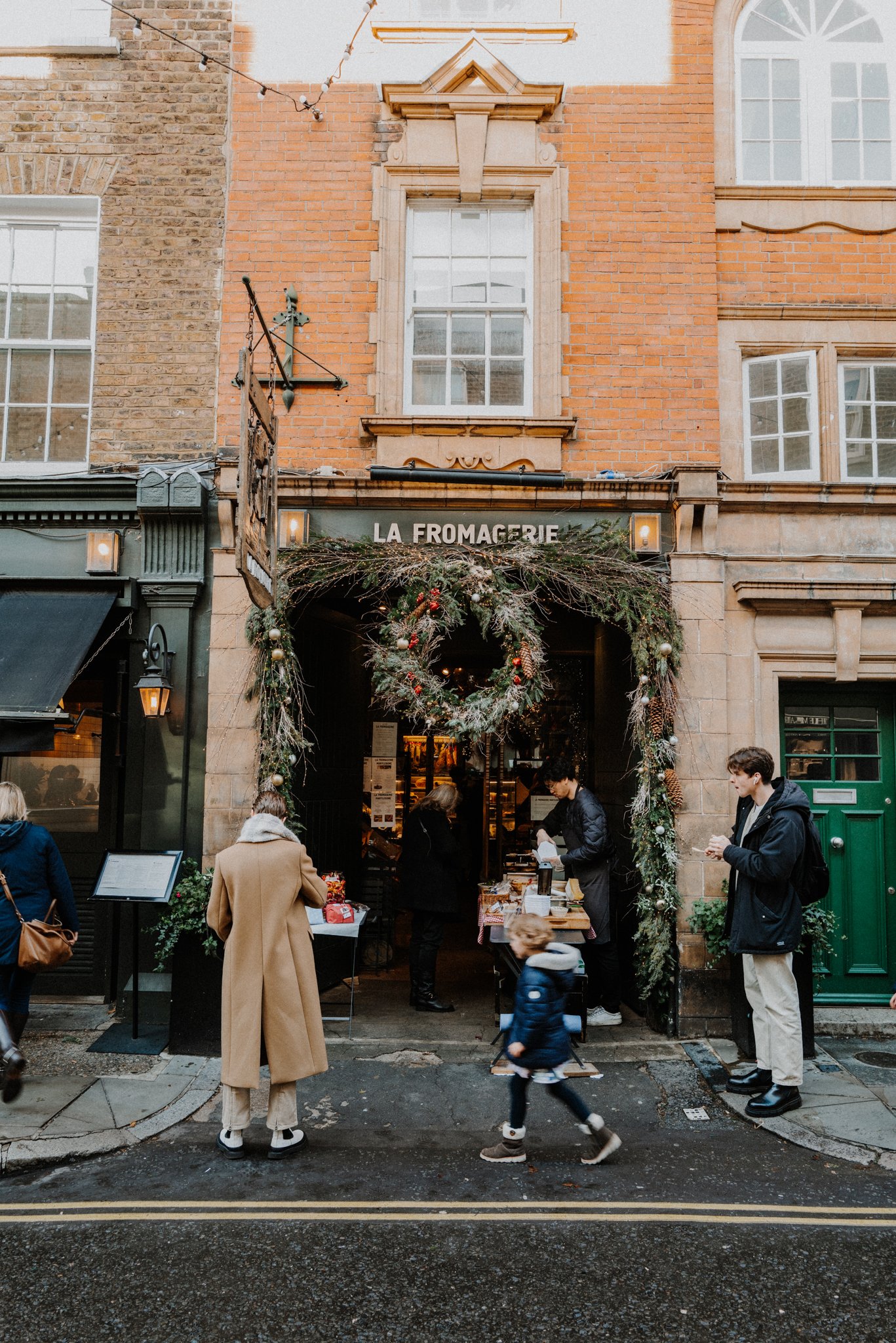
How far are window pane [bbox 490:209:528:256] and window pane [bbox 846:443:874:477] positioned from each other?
3.55 meters

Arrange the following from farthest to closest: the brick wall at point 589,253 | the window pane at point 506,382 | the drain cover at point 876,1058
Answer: the window pane at point 506,382 < the brick wall at point 589,253 < the drain cover at point 876,1058

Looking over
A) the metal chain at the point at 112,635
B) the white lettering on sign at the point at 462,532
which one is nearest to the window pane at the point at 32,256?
the metal chain at the point at 112,635

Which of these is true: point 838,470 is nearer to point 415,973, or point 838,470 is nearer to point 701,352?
point 701,352

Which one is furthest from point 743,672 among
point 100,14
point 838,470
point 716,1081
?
point 100,14

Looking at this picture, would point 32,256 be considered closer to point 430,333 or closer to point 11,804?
point 430,333

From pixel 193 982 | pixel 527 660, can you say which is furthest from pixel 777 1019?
pixel 193 982

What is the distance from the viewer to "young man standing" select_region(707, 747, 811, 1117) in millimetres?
5562

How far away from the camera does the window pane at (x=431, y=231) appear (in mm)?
8281

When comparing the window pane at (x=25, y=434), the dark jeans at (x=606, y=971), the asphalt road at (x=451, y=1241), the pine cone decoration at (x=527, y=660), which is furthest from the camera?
the window pane at (x=25, y=434)

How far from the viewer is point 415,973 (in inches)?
309

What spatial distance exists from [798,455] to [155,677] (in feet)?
19.8

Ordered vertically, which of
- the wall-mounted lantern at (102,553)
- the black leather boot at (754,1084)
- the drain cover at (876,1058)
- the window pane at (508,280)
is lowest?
the drain cover at (876,1058)

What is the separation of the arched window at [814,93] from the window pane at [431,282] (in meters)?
2.94

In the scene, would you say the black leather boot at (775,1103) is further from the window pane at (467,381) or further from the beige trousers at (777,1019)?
the window pane at (467,381)
